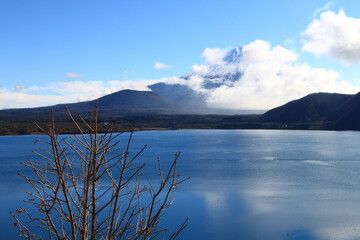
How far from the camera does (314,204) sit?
17250 mm

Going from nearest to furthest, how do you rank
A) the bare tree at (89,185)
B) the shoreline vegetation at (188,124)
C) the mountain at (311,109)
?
the bare tree at (89,185)
the shoreline vegetation at (188,124)
the mountain at (311,109)

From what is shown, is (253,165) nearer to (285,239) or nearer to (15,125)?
(285,239)

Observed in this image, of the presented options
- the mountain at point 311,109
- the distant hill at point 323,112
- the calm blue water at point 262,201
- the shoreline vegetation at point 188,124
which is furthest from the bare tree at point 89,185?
the mountain at point 311,109

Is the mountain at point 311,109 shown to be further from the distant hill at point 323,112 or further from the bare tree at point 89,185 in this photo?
the bare tree at point 89,185

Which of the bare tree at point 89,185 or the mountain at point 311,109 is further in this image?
the mountain at point 311,109

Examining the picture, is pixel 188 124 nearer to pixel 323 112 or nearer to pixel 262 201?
pixel 323 112

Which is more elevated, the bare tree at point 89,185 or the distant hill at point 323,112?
the distant hill at point 323,112

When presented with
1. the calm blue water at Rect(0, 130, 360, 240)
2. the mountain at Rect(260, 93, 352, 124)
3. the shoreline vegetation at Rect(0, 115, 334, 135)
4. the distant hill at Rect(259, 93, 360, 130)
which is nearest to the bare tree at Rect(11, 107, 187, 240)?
the calm blue water at Rect(0, 130, 360, 240)

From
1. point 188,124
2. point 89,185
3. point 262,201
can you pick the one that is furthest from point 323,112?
point 89,185

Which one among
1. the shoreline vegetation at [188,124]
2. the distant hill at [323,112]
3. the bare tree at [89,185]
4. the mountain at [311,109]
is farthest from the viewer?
the mountain at [311,109]

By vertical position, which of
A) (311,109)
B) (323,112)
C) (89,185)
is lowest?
(89,185)

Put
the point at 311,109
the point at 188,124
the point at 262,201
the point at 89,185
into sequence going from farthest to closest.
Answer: the point at 188,124 → the point at 311,109 → the point at 262,201 → the point at 89,185

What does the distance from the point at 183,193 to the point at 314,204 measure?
21.1 feet

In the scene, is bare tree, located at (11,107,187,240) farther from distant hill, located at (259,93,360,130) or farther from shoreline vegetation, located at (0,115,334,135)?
distant hill, located at (259,93,360,130)
